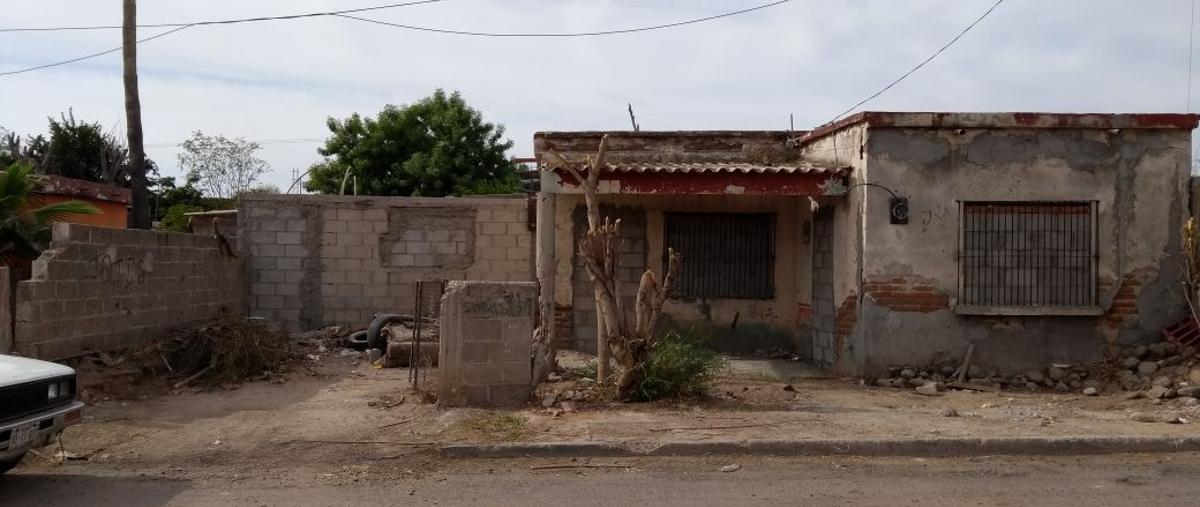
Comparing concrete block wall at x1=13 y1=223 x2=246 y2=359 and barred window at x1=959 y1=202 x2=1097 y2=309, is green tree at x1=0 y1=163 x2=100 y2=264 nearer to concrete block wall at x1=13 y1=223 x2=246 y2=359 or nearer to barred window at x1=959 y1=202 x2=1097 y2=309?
concrete block wall at x1=13 y1=223 x2=246 y2=359

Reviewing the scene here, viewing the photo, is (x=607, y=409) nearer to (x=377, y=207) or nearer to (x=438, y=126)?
(x=377, y=207)

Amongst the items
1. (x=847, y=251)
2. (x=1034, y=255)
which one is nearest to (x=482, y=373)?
(x=847, y=251)

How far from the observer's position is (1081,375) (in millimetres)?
10992

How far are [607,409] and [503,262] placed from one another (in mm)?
7177

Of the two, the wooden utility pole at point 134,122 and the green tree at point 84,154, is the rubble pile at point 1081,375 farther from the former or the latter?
the green tree at point 84,154

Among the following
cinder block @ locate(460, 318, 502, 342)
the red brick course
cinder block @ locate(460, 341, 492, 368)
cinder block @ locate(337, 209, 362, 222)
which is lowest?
cinder block @ locate(460, 341, 492, 368)

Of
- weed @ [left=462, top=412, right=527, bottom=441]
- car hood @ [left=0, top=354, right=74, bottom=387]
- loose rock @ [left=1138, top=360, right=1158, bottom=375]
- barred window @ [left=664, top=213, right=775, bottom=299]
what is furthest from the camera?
barred window @ [left=664, top=213, right=775, bottom=299]

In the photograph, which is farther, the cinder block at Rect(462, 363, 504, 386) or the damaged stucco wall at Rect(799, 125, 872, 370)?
the damaged stucco wall at Rect(799, 125, 872, 370)

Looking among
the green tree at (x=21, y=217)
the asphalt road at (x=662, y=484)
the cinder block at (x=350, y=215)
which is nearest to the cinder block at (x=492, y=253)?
the cinder block at (x=350, y=215)

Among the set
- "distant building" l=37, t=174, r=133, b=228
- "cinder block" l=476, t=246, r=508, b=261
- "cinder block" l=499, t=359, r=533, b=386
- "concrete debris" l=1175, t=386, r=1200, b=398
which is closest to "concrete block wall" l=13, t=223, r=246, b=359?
"cinder block" l=476, t=246, r=508, b=261

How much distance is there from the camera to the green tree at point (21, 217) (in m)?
10.8

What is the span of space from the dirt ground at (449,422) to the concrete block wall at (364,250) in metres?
5.14

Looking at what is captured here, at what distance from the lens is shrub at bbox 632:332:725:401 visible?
30.0ft

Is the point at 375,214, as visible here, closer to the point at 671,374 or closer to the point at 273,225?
the point at 273,225
